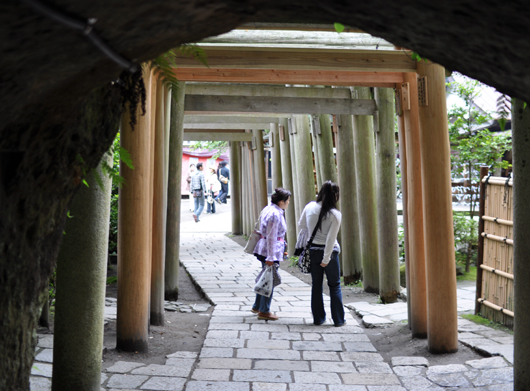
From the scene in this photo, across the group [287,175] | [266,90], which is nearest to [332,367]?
[266,90]

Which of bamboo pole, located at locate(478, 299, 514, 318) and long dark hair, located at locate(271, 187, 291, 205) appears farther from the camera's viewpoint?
long dark hair, located at locate(271, 187, 291, 205)

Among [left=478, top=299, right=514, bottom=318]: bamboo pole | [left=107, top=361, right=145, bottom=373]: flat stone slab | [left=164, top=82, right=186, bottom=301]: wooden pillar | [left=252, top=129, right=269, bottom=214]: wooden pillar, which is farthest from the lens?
[left=252, top=129, right=269, bottom=214]: wooden pillar

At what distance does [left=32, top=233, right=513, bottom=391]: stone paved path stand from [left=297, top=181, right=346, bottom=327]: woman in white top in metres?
0.18

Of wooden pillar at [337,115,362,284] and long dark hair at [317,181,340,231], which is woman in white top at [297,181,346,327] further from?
wooden pillar at [337,115,362,284]

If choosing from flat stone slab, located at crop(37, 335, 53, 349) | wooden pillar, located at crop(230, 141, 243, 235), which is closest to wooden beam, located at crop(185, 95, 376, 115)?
flat stone slab, located at crop(37, 335, 53, 349)

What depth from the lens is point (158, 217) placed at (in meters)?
6.13

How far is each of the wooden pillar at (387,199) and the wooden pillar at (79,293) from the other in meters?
4.30

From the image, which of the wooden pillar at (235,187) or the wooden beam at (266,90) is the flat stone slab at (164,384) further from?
the wooden pillar at (235,187)

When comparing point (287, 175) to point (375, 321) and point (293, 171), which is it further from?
point (375, 321)

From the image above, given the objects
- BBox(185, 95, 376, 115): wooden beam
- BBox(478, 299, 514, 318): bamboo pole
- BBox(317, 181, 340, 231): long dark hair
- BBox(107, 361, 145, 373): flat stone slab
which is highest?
BBox(185, 95, 376, 115): wooden beam

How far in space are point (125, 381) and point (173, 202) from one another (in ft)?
13.0

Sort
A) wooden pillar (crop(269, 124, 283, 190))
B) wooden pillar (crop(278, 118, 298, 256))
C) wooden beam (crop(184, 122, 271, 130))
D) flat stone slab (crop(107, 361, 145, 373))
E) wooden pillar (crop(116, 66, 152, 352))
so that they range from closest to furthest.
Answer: flat stone slab (crop(107, 361, 145, 373)) < wooden pillar (crop(116, 66, 152, 352)) < wooden pillar (crop(278, 118, 298, 256)) < wooden beam (crop(184, 122, 271, 130)) < wooden pillar (crop(269, 124, 283, 190))

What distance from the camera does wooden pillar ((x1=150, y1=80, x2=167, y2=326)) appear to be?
6.05 m

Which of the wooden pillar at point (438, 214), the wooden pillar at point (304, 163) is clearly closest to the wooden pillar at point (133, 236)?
the wooden pillar at point (438, 214)
